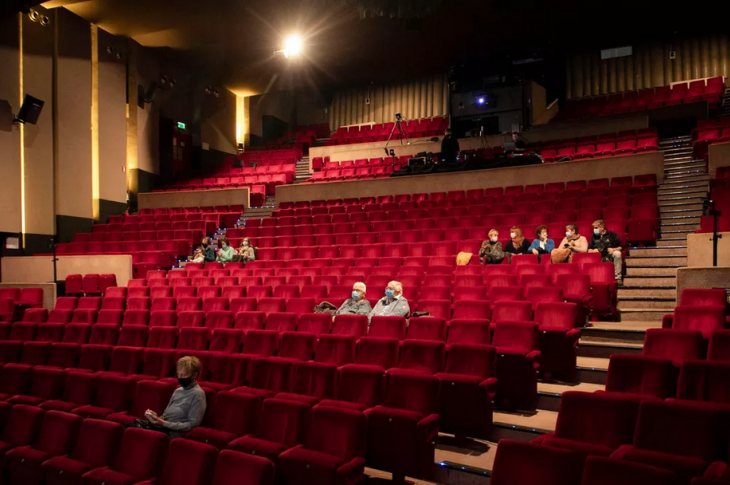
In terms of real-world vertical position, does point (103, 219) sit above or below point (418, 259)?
above

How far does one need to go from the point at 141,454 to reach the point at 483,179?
410cm

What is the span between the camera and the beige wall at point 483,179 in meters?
4.57

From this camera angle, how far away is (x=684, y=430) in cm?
119

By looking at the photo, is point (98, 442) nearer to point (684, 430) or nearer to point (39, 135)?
point (684, 430)

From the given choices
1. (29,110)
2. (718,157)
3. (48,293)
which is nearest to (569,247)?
(718,157)

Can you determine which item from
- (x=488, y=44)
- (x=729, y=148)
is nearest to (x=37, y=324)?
(x=729, y=148)

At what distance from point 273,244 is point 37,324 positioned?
1924 mm

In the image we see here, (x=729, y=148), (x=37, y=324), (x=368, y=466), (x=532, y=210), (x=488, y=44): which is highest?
(x=488, y=44)

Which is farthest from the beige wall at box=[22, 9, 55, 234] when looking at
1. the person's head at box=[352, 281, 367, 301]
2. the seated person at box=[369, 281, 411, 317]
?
the seated person at box=[369, 281, 411, 317]

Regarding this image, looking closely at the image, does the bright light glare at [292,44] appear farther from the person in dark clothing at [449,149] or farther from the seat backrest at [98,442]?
the seat backrest at [98,442]

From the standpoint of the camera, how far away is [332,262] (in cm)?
376

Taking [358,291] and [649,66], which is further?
[649,66]

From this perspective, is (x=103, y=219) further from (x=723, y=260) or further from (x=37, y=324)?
(x=723, y=260)

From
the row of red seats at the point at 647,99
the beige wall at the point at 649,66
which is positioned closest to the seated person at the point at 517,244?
the row of red seats at the point at 647,99
